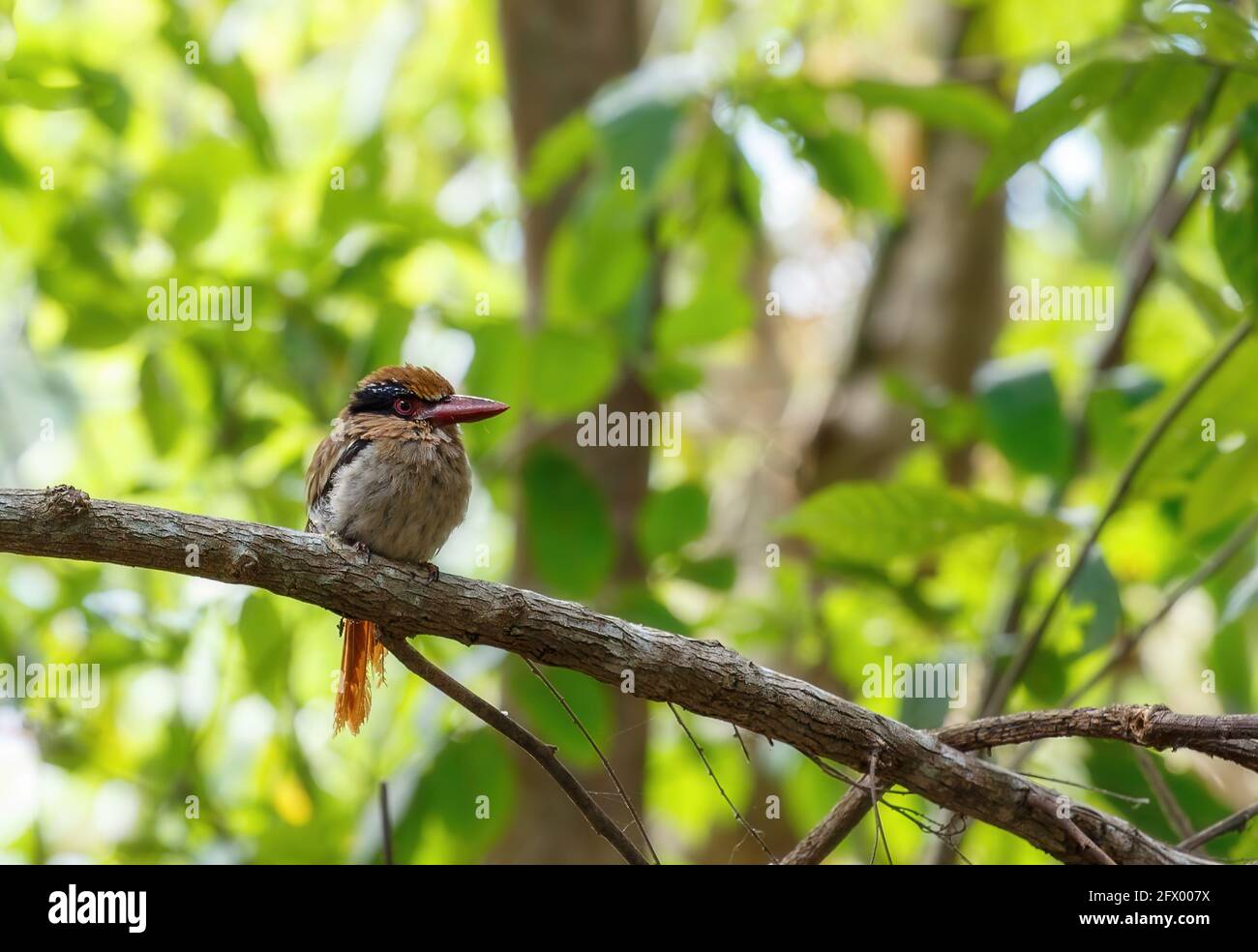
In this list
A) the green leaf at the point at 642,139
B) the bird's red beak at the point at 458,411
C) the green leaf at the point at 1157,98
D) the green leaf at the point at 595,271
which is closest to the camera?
the green leaf at the point at 1157,98

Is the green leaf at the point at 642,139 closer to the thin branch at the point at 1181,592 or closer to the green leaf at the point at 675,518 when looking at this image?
the green leaf at the point at 675,518

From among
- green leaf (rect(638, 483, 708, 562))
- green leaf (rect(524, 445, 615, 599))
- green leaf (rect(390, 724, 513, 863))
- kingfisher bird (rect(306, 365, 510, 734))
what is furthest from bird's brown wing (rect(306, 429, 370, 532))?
green leaf (rect(638, 483, 708, 562))

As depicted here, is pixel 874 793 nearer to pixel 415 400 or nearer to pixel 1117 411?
pixel 415 400

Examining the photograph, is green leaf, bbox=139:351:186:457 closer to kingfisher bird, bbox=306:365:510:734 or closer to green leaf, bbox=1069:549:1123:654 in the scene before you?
A: kingfisher bird, bbox=306:365:510:734

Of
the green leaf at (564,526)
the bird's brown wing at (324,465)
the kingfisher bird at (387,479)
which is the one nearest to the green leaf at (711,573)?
the green leaf at (564,526)

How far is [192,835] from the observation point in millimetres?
4676

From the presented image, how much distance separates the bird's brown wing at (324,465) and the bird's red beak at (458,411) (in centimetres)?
19

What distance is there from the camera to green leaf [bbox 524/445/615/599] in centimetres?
403

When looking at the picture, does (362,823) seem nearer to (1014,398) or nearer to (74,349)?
(74,349)

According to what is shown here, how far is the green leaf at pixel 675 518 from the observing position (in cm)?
427

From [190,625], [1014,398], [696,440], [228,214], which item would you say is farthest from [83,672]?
[696,440]

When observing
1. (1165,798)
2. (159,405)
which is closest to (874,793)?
(1165,798)

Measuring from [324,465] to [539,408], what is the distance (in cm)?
93

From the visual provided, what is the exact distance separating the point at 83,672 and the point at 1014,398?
316 centimetres
